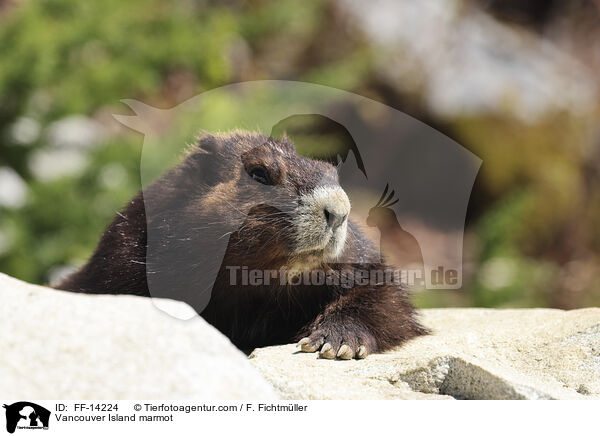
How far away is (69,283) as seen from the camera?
16.0 feet

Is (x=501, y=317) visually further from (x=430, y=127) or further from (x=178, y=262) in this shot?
(x=430, y=127)

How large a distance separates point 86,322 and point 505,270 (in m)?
7.43

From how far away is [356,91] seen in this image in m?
10.9

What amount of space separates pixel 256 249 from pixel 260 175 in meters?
0.44

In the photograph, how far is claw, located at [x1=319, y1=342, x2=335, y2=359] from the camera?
3828 millimetres

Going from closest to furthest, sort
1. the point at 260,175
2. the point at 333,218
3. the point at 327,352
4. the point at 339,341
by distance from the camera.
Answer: the point at 333,218
the point at 327,352
the point at 339,341
the point at 260,175

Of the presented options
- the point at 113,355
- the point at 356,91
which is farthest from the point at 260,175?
the point at 356,91

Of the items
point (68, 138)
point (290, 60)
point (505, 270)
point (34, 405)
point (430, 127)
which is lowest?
point (34, 405)

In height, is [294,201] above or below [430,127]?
below

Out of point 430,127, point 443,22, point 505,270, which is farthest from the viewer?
point 443,22

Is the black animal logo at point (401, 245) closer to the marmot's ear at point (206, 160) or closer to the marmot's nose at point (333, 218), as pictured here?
the marmot's ear at point (206, 160)

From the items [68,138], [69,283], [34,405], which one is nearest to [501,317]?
[69,283]

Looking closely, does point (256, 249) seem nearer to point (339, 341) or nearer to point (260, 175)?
point (260, 175)

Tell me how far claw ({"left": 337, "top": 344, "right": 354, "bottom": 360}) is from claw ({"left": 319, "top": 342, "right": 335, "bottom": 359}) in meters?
0.04
